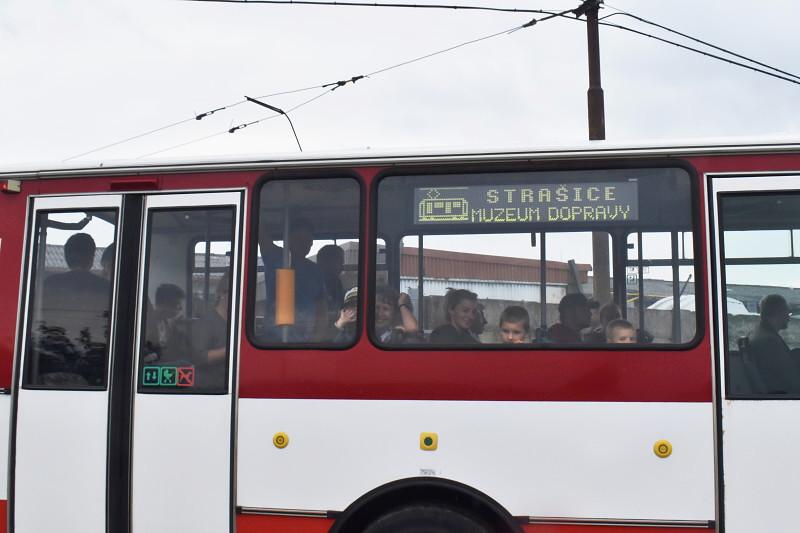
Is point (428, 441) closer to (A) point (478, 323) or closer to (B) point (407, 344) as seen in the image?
(B) point (407, 344)

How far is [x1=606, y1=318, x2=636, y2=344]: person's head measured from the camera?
183 inches

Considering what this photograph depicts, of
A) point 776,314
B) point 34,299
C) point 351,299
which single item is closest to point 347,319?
point 351,299

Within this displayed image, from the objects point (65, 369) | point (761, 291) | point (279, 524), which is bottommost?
point (279, 524)

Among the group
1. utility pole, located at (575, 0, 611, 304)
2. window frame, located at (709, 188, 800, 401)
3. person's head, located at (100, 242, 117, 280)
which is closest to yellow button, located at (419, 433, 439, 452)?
window frame, located at (709, 188, 800, 401)

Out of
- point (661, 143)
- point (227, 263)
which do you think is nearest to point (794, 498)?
point (661, 143)

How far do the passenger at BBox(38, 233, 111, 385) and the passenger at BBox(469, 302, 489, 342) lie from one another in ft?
7.46

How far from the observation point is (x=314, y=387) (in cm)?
480

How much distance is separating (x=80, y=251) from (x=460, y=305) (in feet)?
8.00

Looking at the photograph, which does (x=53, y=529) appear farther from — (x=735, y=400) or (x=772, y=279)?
(x=772, y=279)

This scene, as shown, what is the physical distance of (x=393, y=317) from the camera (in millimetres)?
4836

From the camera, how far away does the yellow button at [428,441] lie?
466 cm

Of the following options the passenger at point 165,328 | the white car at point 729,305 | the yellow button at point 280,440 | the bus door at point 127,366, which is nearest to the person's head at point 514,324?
→ the white car at point 729,305

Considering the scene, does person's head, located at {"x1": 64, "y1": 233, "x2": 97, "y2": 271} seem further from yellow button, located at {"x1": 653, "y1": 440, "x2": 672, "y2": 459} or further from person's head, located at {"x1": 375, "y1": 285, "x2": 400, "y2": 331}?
yellow button, located at {"x1": 653, "y1": 440, "x2": 672, "y2": 459}

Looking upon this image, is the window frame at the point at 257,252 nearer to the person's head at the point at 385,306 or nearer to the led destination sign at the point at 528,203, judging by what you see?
the person's head at the point at 385,306
